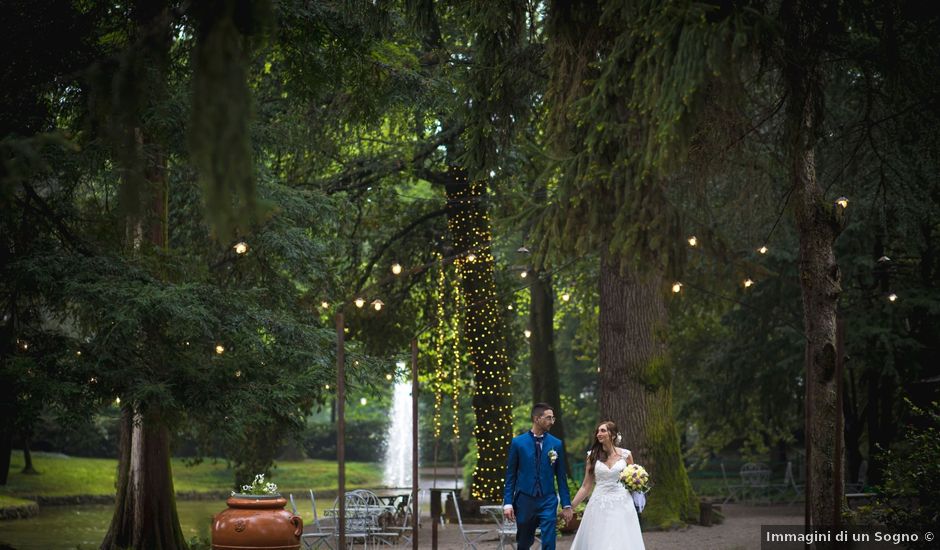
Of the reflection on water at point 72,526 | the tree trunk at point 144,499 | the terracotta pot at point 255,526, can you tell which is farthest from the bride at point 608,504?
the reflection on water at point 72,526

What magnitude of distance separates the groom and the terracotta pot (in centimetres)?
252

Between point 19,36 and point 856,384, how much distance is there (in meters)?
22.0

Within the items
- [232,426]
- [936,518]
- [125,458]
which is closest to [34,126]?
[232,426]

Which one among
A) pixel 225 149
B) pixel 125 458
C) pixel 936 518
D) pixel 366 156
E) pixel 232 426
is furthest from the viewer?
pixel 366 156

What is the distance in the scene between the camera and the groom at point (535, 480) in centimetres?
1148

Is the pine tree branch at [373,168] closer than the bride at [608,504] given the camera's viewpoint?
No

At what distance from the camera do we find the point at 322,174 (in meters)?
25.2

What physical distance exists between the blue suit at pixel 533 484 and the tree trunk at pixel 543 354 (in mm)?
15856

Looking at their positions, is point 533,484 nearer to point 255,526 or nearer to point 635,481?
point 635,481

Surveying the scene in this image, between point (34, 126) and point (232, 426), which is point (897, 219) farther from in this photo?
point (34, 126)

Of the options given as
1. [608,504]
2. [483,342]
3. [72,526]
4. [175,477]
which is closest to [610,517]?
[608,504]

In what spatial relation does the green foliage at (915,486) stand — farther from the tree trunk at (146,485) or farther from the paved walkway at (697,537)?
the tree trunk at (146,485)

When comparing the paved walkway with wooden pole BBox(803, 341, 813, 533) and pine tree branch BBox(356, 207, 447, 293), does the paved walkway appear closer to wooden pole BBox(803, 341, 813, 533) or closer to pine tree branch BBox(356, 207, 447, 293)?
wooden pole BBox(803, 341, 813, 533)

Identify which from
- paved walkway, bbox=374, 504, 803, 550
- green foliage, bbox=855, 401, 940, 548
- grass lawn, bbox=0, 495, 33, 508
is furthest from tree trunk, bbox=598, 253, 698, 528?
grass lawn, bbox=0, 495, 33, 508
